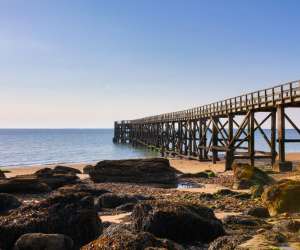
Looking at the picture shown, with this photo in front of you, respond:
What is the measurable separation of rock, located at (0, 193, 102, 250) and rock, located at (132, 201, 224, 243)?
0.94 metres

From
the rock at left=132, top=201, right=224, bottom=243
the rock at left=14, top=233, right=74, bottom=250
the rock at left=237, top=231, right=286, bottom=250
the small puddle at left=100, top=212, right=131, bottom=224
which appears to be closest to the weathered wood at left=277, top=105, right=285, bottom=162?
the small puddle at left=100, top=212, right=131, bottom=224

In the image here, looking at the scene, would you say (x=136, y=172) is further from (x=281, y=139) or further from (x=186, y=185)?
(x=281, y=139)

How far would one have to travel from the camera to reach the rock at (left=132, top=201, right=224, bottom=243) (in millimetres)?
8852

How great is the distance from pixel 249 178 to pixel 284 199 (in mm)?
6762

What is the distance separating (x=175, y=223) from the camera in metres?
8.93

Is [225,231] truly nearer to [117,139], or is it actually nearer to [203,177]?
[203,177]

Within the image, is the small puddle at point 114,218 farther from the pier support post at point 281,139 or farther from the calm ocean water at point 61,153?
the calm ocean water at point 61,153

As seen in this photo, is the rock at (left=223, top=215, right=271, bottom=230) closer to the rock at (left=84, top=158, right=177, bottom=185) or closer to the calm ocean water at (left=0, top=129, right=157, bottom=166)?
the rock at (left=84, top=158, right=177, bottom=185)

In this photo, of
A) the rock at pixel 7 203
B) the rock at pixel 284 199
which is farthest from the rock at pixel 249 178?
the rock at pixel 7 203

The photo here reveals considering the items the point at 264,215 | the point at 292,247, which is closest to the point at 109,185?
the point at 264,215

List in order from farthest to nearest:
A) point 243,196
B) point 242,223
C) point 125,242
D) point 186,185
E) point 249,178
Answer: point 186,185 < point 249,178 < point 243,196 < point 242,223 < point 125,242

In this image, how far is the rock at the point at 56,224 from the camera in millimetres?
8453

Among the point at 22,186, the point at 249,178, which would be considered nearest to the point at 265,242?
the point at 249,178

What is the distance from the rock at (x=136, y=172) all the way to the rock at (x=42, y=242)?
1493 centimetres
